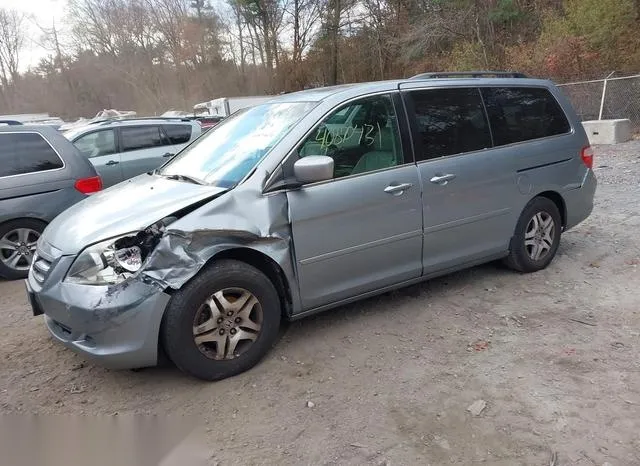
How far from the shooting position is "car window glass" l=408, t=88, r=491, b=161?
3852mm

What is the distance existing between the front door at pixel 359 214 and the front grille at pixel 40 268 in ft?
5.13

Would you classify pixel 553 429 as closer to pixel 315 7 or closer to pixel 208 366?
pixel 208 366

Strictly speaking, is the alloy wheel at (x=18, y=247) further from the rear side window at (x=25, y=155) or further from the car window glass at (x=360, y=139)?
the car window glass at (x=360, y=139)

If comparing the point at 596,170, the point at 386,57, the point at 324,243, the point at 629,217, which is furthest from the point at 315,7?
the point at 324,243

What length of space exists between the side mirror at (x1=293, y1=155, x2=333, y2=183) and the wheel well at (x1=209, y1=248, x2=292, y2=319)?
56 centimetres

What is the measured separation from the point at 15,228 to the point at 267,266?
355cm

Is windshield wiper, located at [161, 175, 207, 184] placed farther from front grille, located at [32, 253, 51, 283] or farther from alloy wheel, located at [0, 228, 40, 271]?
alloy wheel, located at [0, 228, 40, 271]

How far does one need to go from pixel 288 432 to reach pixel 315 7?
38.2 metres

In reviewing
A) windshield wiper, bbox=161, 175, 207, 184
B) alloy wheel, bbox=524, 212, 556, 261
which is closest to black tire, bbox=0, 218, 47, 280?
windshield wiper, bbox=161, 175, 207, 184

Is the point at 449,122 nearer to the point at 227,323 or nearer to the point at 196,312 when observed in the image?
the point at 227,323

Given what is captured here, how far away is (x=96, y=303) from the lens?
279 centimetres

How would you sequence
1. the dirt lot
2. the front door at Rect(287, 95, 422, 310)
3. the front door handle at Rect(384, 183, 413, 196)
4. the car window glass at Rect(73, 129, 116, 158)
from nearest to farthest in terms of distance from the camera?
the dirt lot < the front door at Rect(287, 95, 422, 310) < the front door handle at Rect(384, 183, 413, 196) < the car window glass at Rect(73, 129, 116, 158)

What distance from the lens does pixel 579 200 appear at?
4805mm

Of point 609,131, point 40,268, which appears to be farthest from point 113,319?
point 609,131
